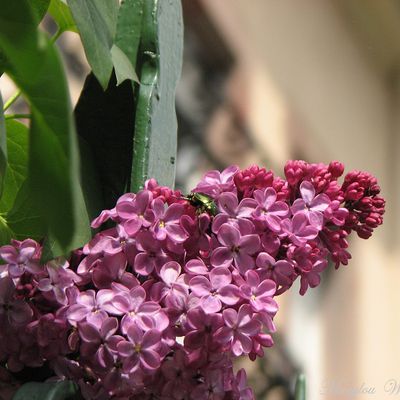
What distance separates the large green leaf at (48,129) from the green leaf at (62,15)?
0.32 m

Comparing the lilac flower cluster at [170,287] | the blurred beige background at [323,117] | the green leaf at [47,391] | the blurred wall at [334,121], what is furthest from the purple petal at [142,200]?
the blurred wall at [334,121]

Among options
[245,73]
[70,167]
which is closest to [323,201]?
[70,167]

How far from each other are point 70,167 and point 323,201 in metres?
0.24

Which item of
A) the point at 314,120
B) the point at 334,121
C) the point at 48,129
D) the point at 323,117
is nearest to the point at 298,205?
the point at 48,129

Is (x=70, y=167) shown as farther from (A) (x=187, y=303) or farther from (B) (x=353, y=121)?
(B) (x=353, y=121)

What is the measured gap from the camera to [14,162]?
2.87 feet

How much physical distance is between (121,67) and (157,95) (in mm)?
44

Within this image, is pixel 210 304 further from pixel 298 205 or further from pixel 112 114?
pixel 112 114

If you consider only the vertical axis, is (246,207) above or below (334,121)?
below

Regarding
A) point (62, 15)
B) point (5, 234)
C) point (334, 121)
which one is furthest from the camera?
point (334, 121)

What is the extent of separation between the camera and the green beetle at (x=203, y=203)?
0.77 meters

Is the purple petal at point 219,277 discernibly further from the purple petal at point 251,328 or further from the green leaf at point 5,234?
the green leaf at point 5,234

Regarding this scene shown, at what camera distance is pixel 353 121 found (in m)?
7.25

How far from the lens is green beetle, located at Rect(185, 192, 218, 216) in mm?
770
